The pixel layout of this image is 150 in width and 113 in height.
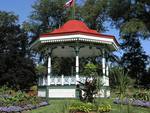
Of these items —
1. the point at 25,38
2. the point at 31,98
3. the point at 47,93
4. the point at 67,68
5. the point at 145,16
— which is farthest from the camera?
the point at 25,38

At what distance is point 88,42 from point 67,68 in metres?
12.9

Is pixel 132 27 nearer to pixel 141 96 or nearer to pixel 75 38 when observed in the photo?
pixel 75 38

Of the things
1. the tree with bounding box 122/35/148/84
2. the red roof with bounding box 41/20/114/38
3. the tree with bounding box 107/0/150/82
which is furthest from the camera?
the tree with bounding box 122/35/148/84

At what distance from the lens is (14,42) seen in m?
49.9

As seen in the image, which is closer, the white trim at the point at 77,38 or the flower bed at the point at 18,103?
the flower bed at the point at 18,103

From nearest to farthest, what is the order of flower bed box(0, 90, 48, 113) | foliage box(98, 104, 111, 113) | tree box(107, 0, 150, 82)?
foliage box(98, 104, 111, 113) → flower bed box(0, 90, 48, 113) → tree box(107, 0, 150, 82)

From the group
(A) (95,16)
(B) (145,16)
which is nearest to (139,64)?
(B) (145,16)

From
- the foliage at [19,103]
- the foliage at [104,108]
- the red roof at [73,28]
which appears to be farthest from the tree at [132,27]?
the foliage at [104,108]

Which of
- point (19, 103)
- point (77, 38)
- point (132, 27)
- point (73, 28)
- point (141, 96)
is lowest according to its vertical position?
point (19, 103)

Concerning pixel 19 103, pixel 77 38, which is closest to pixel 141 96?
pixel 77 38

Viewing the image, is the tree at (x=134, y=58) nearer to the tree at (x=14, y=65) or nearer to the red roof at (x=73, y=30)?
the tree at (x=14, y=65)

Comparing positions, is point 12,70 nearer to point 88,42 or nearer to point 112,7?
point 112,7

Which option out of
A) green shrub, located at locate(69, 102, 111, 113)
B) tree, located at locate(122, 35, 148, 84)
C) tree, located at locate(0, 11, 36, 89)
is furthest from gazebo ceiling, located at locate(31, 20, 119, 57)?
tree, located at locate(122, 35, 148, 84)

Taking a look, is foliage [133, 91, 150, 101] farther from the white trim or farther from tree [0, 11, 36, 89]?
tree [0, 11, 36, 89]
